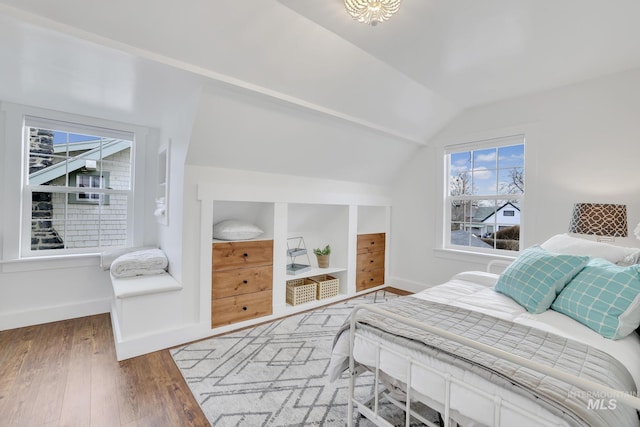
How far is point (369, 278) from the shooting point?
13.1 feet

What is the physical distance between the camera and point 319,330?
2.78 metres

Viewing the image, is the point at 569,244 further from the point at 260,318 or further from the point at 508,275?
the point at 260,318

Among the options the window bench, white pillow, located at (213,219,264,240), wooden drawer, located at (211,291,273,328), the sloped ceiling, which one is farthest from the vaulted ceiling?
wooden drawer, located at (211,291,273,328)

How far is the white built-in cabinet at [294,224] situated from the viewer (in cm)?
259

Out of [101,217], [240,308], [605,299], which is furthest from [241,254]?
[605,299]

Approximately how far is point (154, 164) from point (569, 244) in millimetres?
4035

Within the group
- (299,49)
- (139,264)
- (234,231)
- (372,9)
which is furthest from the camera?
(234,231)

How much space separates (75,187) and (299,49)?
2782 millimetres

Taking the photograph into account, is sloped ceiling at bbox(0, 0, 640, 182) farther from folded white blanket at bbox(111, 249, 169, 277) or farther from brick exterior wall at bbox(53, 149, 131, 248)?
folded white blanket at bbox(111, 249, 169, 277)

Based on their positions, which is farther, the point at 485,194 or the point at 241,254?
the point at 485,194

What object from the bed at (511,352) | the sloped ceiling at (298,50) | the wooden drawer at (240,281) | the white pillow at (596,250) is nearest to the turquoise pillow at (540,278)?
the bed at (511,352)

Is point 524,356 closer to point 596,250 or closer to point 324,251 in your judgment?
point 596,250

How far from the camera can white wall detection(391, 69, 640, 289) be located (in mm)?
2494

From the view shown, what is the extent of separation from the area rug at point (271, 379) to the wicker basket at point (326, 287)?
2.05 ft
